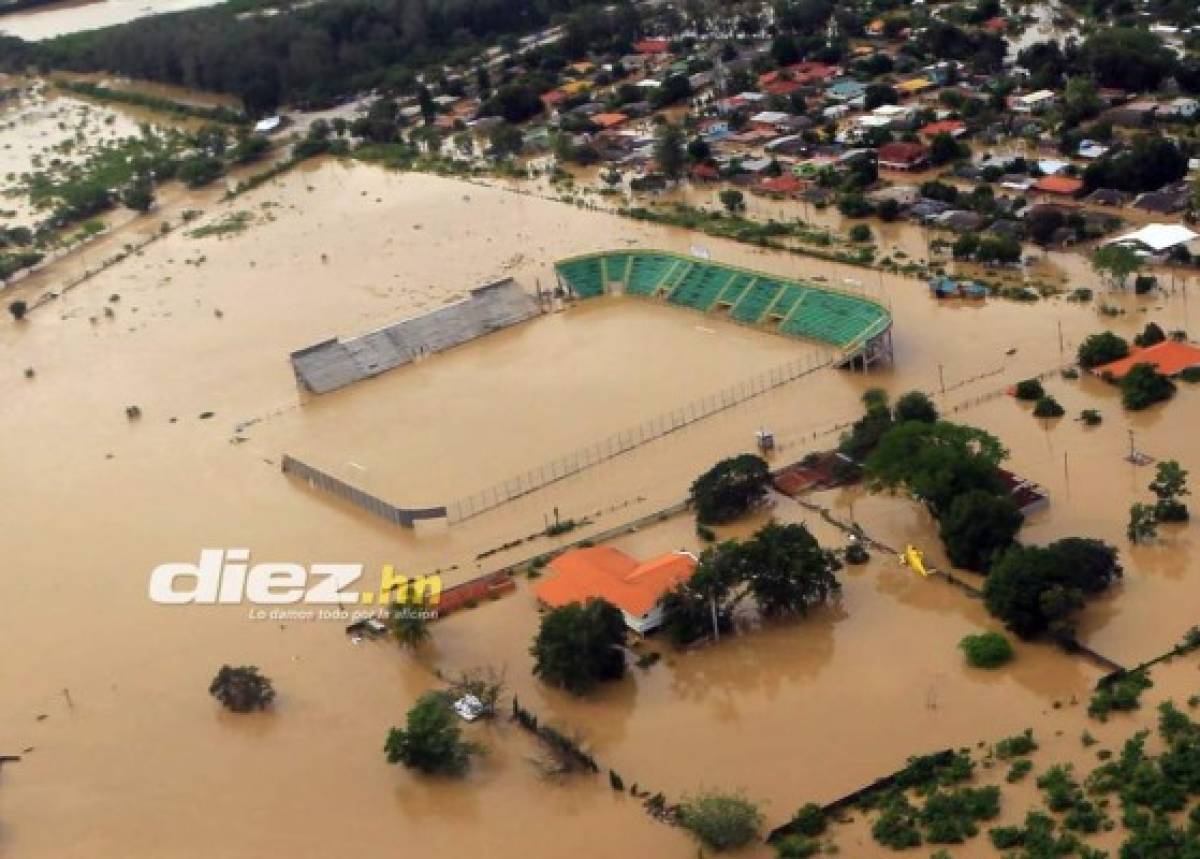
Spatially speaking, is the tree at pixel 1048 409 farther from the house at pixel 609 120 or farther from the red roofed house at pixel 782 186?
the house at pixel 609 120

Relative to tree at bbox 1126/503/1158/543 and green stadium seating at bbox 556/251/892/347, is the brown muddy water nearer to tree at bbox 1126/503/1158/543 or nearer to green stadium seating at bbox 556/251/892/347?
tree at bbox 1126/503/1158/543

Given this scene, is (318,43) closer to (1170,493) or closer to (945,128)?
(945,128)

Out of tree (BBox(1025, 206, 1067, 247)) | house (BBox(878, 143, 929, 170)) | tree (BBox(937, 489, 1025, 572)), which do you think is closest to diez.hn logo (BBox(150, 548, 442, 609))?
tree (BBox(937, 489, 1025, 572))

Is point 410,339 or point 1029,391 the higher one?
point 1029,391

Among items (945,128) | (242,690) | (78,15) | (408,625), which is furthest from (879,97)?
(78,15)

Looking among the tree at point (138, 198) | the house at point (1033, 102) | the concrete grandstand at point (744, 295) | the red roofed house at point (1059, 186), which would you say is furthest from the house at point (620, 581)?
the tree at point (138, 198)

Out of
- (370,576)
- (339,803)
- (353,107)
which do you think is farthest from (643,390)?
(353,107)
